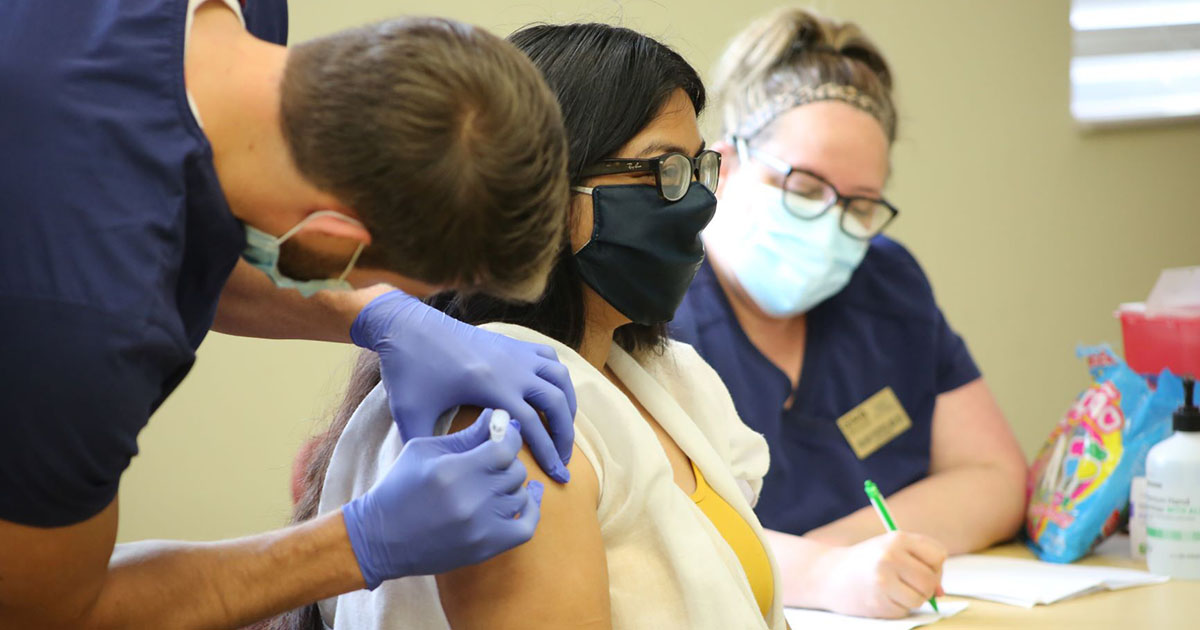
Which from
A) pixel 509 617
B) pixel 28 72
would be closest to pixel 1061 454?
pixel 509 617

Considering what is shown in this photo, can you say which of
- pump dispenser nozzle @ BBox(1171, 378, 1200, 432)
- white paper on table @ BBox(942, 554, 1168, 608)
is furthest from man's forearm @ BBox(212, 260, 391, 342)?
pump dispenser nozzle @ BBox(1171, 378, 1200, 432)

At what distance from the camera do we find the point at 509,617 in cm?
103

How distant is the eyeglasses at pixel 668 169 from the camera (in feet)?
4.12

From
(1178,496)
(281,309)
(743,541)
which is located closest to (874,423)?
(1178,496)

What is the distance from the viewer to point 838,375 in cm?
213

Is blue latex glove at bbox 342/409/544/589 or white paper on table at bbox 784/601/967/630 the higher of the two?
blue latex glove at bbox 342/409/544/589

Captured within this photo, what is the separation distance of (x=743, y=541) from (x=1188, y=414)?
84 cm

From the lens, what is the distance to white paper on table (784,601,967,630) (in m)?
1.58

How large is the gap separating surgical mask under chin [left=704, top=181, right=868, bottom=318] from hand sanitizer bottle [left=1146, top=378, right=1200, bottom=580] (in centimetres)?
60

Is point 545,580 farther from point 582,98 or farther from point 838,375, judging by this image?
point 838,375

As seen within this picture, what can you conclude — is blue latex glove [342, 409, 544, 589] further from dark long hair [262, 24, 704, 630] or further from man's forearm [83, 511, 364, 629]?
dark long hair [262, 24, 704, 630]

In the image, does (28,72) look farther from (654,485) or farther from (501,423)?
(654,485)

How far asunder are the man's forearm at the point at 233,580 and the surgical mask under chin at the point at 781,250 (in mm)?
1155

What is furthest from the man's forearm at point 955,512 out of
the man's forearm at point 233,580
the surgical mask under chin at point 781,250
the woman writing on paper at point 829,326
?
the man's forearm at point 233,580
